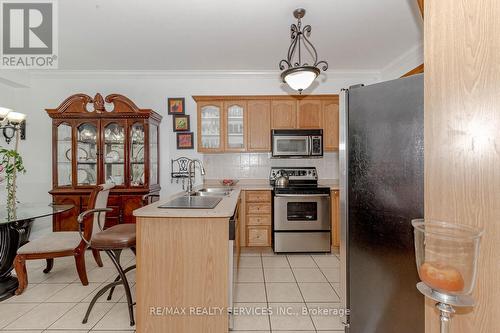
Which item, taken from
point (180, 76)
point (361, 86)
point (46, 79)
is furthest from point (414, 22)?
point (46, 79)

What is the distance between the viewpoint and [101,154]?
3494mm

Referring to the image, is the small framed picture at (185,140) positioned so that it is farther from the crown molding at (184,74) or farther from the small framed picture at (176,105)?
the crown molding at (184,74)

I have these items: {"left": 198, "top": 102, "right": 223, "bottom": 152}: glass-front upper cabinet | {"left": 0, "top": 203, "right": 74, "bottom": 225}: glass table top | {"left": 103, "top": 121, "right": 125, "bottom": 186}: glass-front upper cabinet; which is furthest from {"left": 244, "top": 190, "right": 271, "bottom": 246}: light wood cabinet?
{"left": 0, "top": 203, "right": 74, "bottom": 225}: glass table top

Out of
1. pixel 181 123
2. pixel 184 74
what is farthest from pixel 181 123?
pixel 184 74

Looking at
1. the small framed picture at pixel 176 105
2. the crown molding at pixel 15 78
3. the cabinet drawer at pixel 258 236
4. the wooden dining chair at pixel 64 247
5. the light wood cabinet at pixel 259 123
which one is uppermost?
the crown molding at pixel 15 78

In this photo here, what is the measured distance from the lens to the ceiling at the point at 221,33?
2346 mm

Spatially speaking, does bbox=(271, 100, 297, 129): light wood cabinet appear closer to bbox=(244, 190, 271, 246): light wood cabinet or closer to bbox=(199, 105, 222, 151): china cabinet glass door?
bbox=(199, 105, 222, 151): china cabinet glass door

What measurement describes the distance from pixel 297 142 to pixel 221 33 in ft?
5.88

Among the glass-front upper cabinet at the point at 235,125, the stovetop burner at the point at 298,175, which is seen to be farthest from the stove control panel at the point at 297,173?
the glass-front upper cabinet at the point at 235,125

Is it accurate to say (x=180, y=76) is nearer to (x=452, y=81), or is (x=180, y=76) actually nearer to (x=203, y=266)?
(x=203, y=266)

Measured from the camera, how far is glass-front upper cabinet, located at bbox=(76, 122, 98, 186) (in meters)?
3.54

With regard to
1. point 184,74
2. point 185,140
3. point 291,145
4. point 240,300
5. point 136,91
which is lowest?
point 240,300

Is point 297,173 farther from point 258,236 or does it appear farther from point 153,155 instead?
point 153,155

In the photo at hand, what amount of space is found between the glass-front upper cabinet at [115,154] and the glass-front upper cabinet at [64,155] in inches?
19.4
